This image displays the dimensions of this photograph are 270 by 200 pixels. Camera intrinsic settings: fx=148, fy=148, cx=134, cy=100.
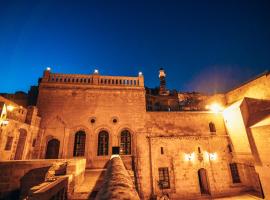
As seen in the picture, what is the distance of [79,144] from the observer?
12992 mm

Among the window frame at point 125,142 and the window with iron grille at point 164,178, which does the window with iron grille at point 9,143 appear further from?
the window with iron grille at point 164,178

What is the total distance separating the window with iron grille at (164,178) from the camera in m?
12.9

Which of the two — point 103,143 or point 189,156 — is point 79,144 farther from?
point 189,156

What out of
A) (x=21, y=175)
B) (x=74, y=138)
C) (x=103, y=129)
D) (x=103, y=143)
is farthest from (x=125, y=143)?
(x=21, y=175)

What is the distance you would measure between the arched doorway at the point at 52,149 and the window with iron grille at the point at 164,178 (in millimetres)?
9148

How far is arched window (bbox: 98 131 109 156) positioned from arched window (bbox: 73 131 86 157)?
54.3 inches

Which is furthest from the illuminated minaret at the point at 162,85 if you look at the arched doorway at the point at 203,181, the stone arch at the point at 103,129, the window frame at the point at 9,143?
the window frame at the point at 9,143

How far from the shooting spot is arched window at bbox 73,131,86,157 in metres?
12.8

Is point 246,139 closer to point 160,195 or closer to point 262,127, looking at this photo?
point 262,127

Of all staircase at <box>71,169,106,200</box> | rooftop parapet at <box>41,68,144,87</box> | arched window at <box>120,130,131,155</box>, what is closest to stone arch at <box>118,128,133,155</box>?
arched window at <box>120,130,131,155</box>

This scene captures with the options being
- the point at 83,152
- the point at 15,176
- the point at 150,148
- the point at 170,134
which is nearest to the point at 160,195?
the point at 150,148

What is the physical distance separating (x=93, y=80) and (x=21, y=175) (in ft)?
29.9

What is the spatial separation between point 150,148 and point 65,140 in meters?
7.48

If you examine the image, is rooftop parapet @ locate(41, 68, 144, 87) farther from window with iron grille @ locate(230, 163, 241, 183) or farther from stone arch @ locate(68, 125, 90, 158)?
window with iron grille @ locate(230, 163, 241, 183)
